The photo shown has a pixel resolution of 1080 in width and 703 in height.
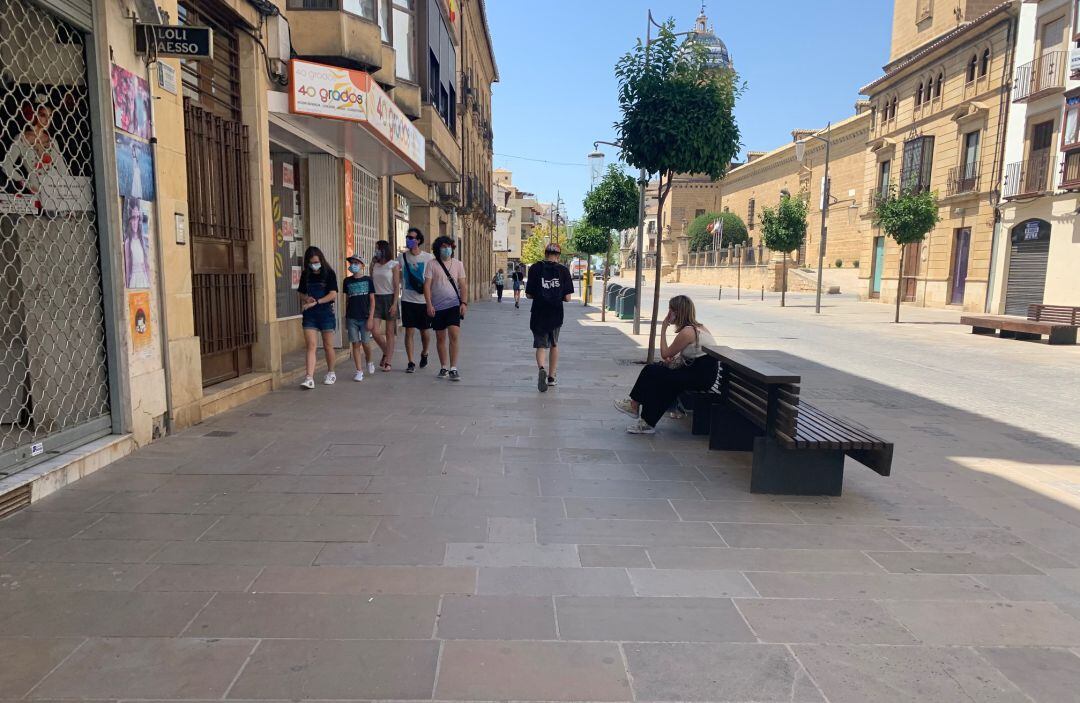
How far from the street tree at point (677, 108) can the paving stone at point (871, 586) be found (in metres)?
6.38

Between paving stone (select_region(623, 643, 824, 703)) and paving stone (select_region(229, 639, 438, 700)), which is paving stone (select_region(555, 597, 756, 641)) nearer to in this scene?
paving stone (select_region(623, 643, 824, 703))

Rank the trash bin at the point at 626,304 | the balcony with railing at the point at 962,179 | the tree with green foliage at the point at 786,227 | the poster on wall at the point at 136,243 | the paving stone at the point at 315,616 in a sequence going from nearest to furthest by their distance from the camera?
the paving stone at the point at 315,616, the poster on wall at the point at 136,243, the trash bin at the point at 626,304, the balcony with railing at the point at 962,179, the tree with green foliage at the point at 786,227

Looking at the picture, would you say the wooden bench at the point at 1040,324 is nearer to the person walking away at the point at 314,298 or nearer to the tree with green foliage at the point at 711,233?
the person walking away at the point at 314,298

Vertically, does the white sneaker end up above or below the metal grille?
below

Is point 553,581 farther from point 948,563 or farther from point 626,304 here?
point 626,304

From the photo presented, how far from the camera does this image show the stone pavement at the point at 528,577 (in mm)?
2404

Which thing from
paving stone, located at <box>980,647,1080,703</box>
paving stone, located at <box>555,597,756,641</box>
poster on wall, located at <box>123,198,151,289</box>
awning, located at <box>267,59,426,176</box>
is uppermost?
awning, located at <box>267,59,426,176</box>

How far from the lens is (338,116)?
829 cm

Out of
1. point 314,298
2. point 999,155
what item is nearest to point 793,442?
point 314,298

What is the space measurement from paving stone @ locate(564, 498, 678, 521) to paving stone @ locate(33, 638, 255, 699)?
201 centimetres

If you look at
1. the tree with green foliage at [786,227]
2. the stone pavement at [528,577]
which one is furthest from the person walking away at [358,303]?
the tree with green foliage at [786,227]

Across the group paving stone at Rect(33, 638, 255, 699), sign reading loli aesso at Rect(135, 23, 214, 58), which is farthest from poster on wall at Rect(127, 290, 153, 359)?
paving stone at Rect(33, 638, 255, 699)

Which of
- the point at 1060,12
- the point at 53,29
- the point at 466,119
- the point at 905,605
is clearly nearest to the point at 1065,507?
the point at 905,605

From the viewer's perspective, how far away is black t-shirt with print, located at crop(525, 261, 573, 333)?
24.8ft
